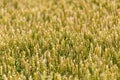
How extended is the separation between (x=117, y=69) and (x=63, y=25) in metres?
1.44

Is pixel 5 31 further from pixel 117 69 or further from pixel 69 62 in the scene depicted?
pixel 117 69

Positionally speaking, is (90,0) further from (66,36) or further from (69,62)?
(69,62)

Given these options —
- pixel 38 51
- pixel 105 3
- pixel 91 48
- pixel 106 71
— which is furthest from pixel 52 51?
pixel 105 3

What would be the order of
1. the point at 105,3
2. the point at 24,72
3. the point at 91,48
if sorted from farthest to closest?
the point at 105,3
the point at 91,48
the point at 24,72

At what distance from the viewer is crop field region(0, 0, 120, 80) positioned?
3787 millimetres

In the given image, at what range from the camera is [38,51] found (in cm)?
423

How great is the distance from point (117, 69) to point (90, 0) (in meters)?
2.28

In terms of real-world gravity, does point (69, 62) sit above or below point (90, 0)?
below

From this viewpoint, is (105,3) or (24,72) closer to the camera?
(24,72)

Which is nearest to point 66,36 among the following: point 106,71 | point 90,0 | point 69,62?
point 69,62

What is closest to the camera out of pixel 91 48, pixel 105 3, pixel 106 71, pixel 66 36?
pixel 106 71

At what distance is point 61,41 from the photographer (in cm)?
434

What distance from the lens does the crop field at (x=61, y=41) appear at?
12.4ft

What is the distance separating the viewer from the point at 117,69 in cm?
371
